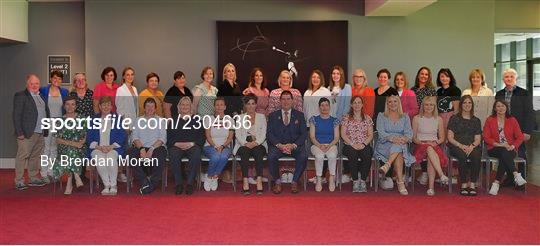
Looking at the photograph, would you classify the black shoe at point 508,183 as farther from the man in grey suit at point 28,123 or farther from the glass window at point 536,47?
the glass window at point 536,47

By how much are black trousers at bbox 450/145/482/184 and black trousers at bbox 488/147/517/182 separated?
0.25 metres

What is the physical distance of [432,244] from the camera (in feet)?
13.1

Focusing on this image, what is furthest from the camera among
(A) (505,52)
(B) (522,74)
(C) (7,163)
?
(A) (505,52)

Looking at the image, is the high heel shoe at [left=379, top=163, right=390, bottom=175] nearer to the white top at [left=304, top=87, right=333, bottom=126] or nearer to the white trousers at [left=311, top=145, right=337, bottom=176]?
the white trousers at [left=311, top=145, right=337, bottom=176]

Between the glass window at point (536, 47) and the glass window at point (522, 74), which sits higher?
the glass window at point (536, 47)

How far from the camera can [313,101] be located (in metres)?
6.69

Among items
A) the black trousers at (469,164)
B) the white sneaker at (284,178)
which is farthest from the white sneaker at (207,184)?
the black trousers at (469,164)

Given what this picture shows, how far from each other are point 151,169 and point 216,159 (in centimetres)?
75

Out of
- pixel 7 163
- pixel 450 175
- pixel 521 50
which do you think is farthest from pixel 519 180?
pixel 521 50

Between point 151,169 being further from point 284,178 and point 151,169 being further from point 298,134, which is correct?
point 298,134

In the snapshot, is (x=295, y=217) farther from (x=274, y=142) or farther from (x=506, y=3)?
(x=506, y=3)

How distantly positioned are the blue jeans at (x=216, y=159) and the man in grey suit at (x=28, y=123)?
2.06 meters

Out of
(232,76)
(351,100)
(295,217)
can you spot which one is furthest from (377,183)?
(232,76)

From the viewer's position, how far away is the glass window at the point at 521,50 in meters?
12.8
